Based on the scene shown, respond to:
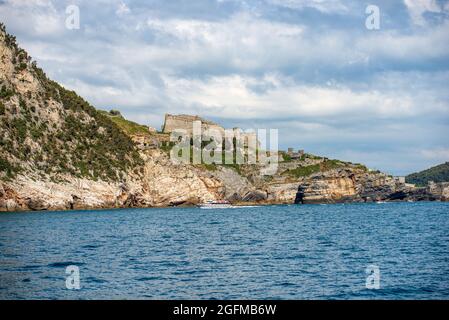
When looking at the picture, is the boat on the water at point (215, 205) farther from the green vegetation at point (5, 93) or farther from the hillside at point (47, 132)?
the green vegetation at point (5, 93)

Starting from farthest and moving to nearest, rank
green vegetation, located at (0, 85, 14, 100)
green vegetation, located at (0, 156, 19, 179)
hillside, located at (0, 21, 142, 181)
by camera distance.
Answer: green vegetation, located at (0, 85, 14, 100) → hillside, located at (0, 21, 142, 181) → green vegetation, located at (0, 156, 19, 179)

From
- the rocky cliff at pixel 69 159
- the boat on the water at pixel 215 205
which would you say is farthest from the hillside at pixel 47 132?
the boat on the water at pixel 215 205

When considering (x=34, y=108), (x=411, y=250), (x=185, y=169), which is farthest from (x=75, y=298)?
(x=185, y=169)

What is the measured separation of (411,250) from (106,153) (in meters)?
127

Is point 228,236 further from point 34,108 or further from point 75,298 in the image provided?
point 34,108

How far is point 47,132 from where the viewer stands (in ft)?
500

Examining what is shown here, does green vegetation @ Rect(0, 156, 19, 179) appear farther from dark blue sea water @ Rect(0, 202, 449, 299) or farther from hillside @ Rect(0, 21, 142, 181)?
dark blue sea water @ Rect(0, 202, 449, 299)

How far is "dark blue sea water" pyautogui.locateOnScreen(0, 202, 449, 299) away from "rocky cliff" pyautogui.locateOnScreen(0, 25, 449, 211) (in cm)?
6054

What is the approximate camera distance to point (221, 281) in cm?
3781

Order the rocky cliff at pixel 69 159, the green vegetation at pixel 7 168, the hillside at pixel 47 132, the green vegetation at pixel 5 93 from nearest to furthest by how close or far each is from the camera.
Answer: the green vegetation at pixel 7 168, the rocky cliff at pixel 69 159, the hillside at pixel 47 132, the green vegetation at pixel 5 93

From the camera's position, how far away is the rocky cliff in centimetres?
13200

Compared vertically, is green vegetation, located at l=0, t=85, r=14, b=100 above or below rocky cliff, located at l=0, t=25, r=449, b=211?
above

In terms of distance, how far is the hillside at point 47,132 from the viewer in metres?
136

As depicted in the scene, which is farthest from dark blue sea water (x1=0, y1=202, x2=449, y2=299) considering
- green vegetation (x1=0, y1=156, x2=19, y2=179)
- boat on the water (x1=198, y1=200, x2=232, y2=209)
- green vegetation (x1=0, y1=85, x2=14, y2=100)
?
boat on the water (x1=198, y1=200, x2=232, y2=209)
